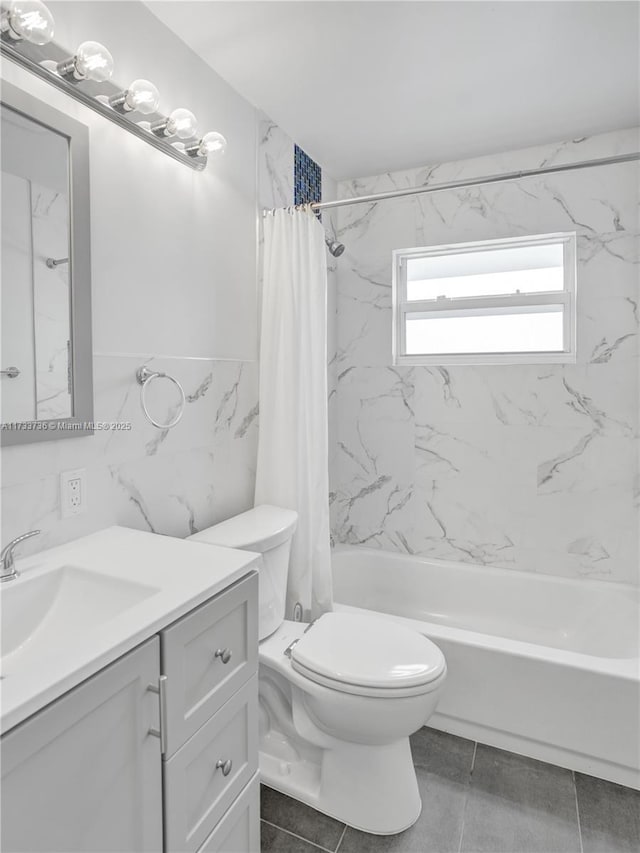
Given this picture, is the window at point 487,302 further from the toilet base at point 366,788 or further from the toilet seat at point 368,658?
the toilet base at point 366,788

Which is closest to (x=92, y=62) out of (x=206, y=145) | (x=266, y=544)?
(x=206, y=145)

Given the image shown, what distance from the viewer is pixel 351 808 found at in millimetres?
1646

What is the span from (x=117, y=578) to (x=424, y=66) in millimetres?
1969

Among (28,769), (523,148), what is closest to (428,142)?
(523,148)

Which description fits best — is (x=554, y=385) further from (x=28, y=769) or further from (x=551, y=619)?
(x=28, y=769)

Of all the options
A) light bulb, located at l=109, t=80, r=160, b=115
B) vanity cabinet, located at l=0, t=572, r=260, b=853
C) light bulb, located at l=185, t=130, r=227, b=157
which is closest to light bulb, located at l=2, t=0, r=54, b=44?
light bulb, located at l=109, t=80, r=160, b=115

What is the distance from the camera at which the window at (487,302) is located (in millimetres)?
2564

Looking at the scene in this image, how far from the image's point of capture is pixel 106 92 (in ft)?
4.79

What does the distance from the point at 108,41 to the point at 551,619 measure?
2840 millimetres

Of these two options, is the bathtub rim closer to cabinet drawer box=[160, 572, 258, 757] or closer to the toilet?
the toilet

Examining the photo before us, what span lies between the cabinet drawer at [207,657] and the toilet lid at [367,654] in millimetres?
358

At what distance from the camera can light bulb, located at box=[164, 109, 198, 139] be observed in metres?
1.63

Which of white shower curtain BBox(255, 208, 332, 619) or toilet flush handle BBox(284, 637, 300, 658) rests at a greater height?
white shower curtain BBox(255, 208, 332, 619)

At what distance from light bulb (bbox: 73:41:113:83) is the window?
176 centimetres
